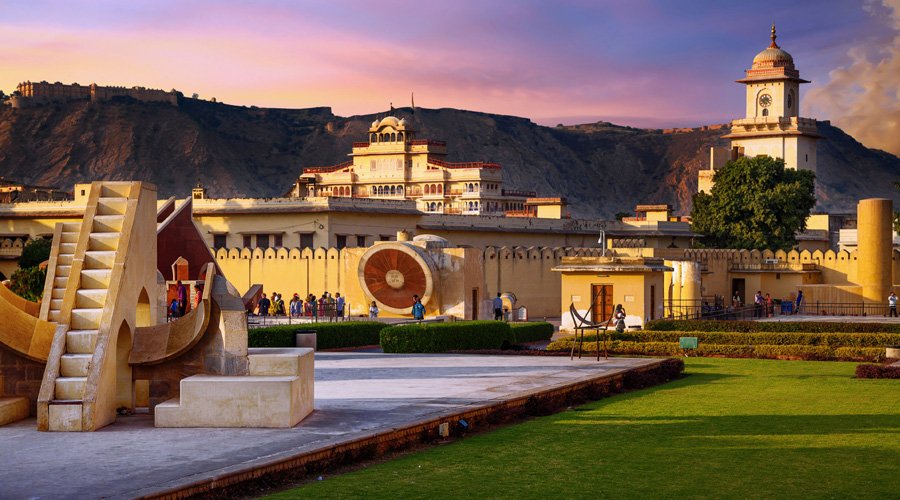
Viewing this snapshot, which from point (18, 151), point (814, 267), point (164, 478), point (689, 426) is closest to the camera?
point (164, 478)

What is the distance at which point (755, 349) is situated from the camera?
26516 millimetres

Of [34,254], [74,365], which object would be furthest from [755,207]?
[74,365]

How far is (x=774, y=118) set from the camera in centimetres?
9850

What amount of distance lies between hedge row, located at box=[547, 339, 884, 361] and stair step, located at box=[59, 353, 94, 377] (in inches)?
564

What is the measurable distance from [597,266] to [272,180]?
165884mm

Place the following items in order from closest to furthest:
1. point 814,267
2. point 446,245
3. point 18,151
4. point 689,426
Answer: point 689,426
point 446,245
point 814,267
point 18,151

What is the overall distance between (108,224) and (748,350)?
51.5 ft

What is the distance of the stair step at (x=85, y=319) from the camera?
14203 millimetres

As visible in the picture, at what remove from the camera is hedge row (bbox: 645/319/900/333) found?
3027cm

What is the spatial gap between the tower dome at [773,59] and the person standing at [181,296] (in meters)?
71.9

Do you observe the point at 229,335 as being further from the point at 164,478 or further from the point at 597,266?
the point at 597,266

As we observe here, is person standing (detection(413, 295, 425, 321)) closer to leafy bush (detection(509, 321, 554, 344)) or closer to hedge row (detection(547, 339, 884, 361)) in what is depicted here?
leafy bush (detection(509, 321, 554, 344))

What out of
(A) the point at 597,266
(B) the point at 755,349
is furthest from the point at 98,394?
(A) the point at 597,266

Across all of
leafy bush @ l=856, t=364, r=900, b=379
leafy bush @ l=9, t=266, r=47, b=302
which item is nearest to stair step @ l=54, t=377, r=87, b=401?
leafy bush @ l=856, t=364, r=900, b=379
